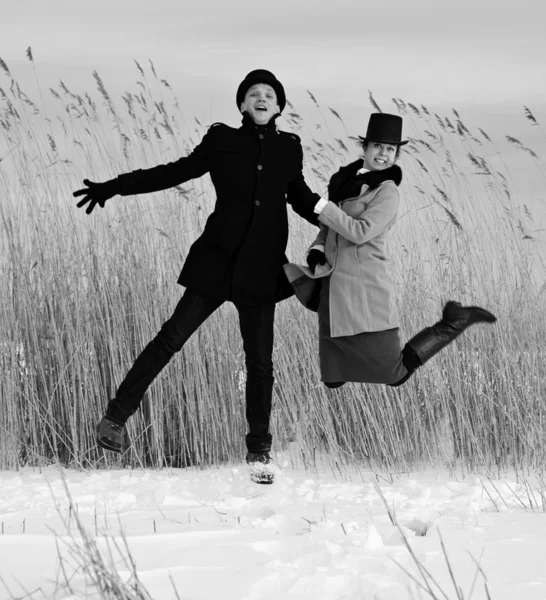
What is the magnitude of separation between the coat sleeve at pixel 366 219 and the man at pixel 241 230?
27 centimetres

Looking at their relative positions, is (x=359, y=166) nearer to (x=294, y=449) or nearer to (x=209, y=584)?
(x=294, y=449)

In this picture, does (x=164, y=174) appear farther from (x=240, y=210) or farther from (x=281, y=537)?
(x=281, y=537)

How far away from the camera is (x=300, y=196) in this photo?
3701mm

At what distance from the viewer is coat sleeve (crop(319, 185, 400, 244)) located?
10.6 feet

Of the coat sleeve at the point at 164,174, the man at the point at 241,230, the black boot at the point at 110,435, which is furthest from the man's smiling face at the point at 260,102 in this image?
the black boot at the point at 110,435

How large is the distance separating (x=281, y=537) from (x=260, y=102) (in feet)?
6.50

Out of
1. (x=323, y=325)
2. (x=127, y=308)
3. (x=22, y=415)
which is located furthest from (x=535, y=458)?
(x=22, y=415)

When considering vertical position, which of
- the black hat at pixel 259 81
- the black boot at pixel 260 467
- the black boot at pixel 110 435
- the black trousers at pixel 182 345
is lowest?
the black boot at pixel 260 467

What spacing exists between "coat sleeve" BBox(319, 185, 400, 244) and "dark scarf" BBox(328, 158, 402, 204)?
0.27 ft

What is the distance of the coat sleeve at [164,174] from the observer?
3.67 metres

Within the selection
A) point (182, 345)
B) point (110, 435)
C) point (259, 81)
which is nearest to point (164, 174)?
point (259, 81)

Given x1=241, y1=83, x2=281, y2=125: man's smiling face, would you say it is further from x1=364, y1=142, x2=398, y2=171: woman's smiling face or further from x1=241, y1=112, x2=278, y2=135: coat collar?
x1=364, y1=142, x2=398, y2=171: woman's smiling face

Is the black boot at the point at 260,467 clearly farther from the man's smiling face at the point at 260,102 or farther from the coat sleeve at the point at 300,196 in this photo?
the man's smiling face at the point at 260,102

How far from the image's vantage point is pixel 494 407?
439 centimetres
